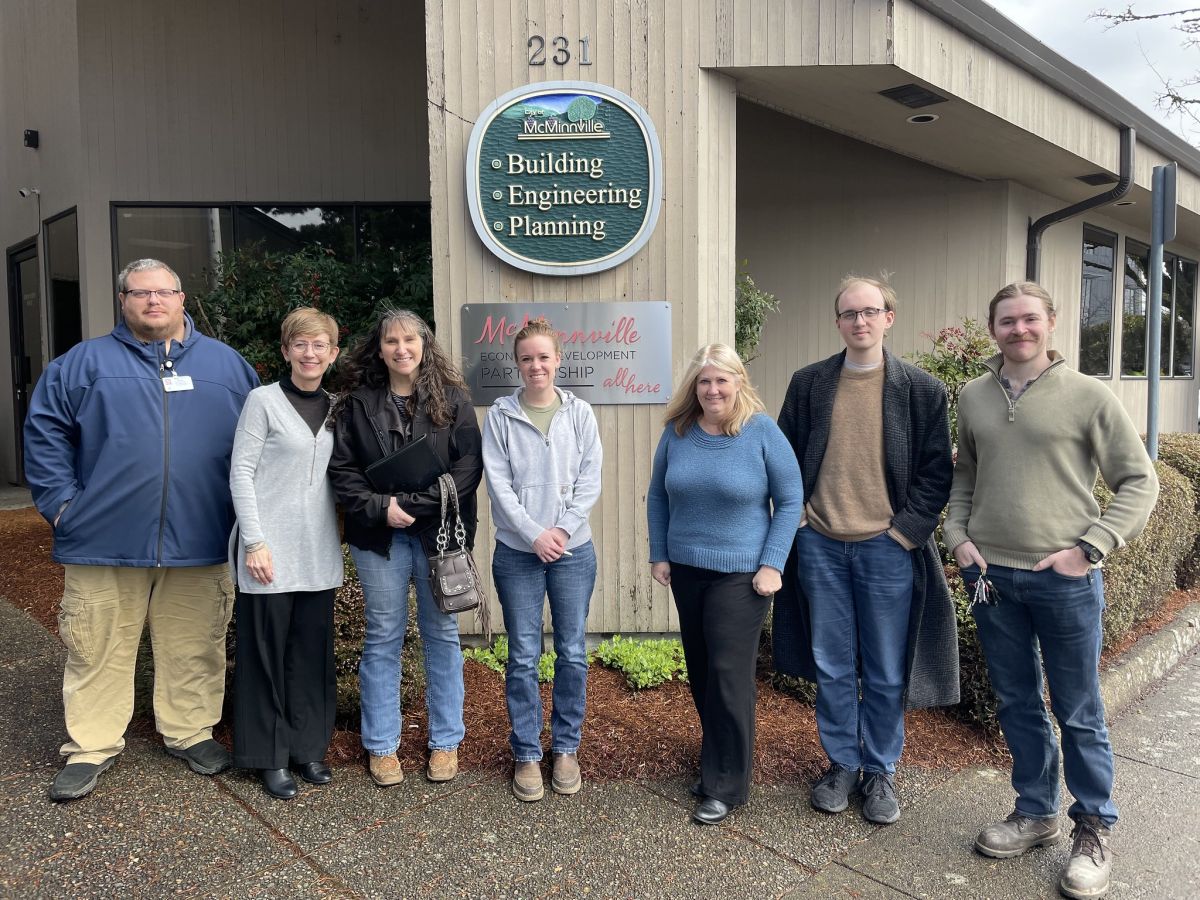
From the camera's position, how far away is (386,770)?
3.46 metres

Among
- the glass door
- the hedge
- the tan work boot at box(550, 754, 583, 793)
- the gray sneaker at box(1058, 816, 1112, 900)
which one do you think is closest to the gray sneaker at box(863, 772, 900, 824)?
the gray sneaker at box(1058, 816, 1112, 900)

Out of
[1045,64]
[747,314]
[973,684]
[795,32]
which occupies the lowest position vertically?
[973,684]

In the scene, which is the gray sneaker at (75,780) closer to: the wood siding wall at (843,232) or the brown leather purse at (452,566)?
the brown leather purse at (452,566)

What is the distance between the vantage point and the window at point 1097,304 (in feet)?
32.3

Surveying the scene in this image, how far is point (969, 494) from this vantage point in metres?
3.13

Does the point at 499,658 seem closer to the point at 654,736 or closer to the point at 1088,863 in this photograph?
the point at 654,736

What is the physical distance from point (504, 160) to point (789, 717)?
3.18 meters

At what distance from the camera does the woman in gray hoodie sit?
10.8 ft

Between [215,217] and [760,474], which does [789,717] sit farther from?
[215,217]

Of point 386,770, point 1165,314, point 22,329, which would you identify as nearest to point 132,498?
point 386,770

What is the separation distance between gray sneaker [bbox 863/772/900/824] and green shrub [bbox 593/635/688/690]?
3.99ft

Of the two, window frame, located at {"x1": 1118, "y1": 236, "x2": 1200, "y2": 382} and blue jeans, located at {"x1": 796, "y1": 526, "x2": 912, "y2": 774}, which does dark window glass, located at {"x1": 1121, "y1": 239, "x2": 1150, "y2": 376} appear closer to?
window frame, located at {"x1": 1118, "y1": 236, "x2": 1200, "y2": 382}

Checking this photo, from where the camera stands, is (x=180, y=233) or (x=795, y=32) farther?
(x=180, y=233)

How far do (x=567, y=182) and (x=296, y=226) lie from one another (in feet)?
16.1
